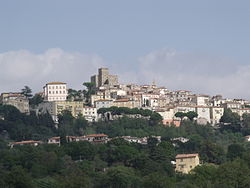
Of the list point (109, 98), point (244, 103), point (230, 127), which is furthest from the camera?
point (244, 103)

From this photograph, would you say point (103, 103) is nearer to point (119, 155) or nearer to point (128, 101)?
point (128, 101)

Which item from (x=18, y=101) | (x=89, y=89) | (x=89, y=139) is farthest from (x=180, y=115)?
(x=18, y=101)

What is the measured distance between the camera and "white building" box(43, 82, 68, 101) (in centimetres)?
10081

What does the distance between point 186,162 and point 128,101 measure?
→ 2919 centimetres

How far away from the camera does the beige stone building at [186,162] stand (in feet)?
236

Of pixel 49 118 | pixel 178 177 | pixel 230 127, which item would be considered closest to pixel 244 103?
pixel 230 127

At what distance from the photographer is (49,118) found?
9025 cm

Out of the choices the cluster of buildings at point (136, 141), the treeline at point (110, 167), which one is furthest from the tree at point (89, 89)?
the treeline at point (110, 167)

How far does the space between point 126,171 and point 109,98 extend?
134ft

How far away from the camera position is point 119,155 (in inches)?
2832

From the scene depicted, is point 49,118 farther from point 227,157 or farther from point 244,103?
point 244,103

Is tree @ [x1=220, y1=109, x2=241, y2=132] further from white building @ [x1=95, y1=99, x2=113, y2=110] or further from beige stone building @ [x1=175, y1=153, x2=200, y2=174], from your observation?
beige stone building @ [x1=175, y1=153, x2=200, y2=174]

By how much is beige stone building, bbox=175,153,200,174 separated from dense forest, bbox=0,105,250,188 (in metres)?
0.95

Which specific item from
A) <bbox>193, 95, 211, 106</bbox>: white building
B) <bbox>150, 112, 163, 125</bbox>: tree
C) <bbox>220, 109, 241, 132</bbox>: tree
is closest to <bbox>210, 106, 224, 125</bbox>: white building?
<bbox>220, 109, 241, 132</bbox>: tree
